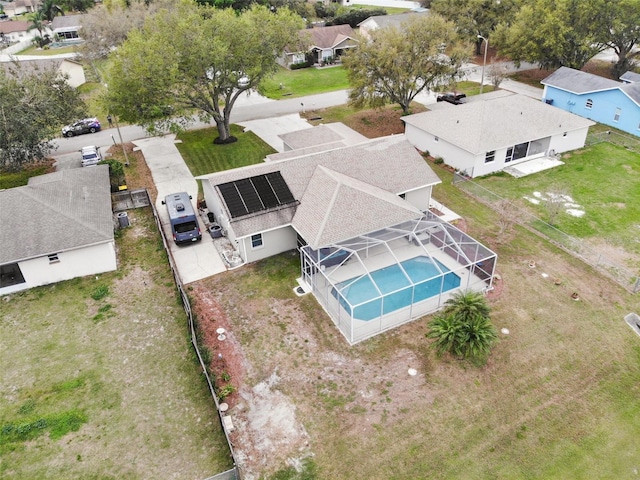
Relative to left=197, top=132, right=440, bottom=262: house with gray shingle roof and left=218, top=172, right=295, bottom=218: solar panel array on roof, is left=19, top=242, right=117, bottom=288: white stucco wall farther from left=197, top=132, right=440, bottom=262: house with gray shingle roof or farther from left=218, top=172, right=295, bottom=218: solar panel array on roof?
left=218, top=172, right=295, bottom=218: solar panel array on roof

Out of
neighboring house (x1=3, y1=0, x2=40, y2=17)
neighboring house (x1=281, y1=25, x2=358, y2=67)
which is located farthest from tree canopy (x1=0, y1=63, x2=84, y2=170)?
neighboring house (x1=3, y1=0, x2=40, y2=17)

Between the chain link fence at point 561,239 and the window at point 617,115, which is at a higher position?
the window at point 617,115

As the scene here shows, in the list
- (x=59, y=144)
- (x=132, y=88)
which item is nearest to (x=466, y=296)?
(x=132, y=88)

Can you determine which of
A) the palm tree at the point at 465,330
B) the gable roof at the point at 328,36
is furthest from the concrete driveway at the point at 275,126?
the palm tree at the point at 465,330

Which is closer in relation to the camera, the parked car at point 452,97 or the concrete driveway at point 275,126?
the concrete driveway at point 275,126

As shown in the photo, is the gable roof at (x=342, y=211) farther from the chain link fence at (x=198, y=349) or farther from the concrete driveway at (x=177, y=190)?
the chain link fence at (x=198, y=349)
